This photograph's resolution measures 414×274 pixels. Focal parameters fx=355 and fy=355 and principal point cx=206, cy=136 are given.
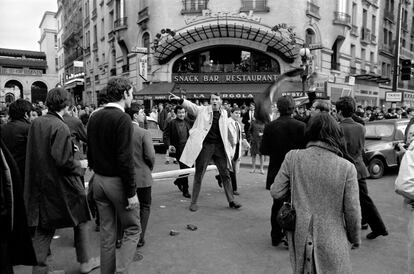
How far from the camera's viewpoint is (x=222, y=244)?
15.1 ft

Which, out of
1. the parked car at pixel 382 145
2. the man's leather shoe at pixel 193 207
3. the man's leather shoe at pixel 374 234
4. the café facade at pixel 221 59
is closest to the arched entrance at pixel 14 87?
the café facade at pixel 221 59

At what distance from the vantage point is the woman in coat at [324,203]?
2.41 meters

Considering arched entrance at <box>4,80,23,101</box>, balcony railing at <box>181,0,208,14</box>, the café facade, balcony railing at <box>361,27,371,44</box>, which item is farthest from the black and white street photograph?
arched entrance at <box>4,80,23,101</box>

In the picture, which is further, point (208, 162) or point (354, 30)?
point (354, 30)

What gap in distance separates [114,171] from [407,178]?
2403 mm

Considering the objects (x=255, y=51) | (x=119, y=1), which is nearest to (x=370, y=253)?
(x=255, y=51)

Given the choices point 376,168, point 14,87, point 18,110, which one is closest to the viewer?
point 18,110

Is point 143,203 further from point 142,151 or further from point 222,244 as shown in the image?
point 222,244

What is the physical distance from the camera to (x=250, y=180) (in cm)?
871

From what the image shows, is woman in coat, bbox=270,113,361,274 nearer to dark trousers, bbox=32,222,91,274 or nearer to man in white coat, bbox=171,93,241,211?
dark trousers, bbox=32,222,91,274

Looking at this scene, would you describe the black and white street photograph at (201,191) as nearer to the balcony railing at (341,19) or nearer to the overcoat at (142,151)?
the overcoat at (142,151)

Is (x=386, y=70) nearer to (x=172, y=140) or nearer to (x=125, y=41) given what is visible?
(x=125, y=41)

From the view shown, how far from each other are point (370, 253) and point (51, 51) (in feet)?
294

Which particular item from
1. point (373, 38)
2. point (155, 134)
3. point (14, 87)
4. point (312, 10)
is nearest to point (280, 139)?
point (155, 134)
